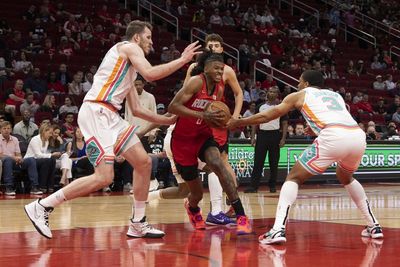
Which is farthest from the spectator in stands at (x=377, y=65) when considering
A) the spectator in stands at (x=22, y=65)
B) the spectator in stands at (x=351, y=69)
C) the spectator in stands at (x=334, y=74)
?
the spectator in stands at (x=22, y=65)

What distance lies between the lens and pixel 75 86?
17594 mm

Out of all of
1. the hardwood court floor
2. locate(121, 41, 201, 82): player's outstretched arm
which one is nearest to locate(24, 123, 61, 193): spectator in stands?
the hardwood court floor

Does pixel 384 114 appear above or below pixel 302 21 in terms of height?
below

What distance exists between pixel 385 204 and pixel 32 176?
6.00 metres

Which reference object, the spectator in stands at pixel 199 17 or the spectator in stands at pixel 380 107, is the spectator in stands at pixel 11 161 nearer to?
the spectator in stands at pixel 199 17

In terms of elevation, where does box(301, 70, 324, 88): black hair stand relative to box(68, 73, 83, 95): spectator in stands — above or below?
below

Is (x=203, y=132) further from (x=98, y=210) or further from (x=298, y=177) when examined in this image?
(x=98, y=210)

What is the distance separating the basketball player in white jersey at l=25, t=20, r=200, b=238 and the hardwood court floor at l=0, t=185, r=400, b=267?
286 millimetres

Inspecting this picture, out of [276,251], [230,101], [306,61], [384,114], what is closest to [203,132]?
[276,251]

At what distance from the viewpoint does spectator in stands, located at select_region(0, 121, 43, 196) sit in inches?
516

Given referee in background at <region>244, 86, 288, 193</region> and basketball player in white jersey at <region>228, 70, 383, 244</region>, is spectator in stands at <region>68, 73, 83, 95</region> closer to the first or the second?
referee in background at <region>244, 86, 288, 193</region>

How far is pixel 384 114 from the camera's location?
74.7 ft

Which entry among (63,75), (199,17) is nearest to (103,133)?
(63,75)

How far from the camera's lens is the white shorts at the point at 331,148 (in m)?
6.70
